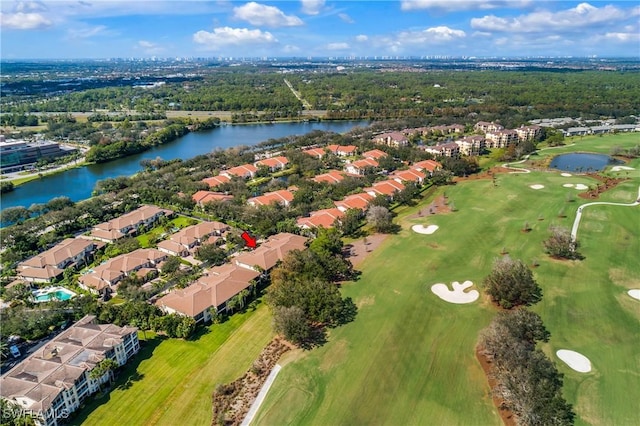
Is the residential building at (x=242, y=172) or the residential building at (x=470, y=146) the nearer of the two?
the residential building at (x=242, y=172)

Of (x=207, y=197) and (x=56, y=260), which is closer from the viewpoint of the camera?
(x=56, y=260)

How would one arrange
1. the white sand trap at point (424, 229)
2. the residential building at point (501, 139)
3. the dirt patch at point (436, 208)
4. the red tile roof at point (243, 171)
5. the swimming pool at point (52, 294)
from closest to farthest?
the swimming pool at point (52, 294)
the white sand trap at point (424, 229)
the dirt patch at point (436, 208)
the red tile roof at point (243, 171)
the residential building at point (501, 139)

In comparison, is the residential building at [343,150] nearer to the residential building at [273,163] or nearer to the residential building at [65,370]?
the residential building at [273,163]

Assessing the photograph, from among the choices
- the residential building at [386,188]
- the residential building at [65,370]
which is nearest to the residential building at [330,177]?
the residential building at [386,188]

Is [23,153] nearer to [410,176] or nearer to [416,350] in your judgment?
[410,176]

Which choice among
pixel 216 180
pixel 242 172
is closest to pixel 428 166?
pixel 242 172

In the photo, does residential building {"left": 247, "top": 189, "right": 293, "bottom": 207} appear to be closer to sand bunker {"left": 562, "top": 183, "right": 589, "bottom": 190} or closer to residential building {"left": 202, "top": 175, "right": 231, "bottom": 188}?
residential building {"left": 202, "top": 175, "right": 231, "bottom": 188}

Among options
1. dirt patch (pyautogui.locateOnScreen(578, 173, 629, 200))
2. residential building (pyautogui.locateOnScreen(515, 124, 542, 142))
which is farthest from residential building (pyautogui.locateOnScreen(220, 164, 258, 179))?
residential building (pyautogui.locateOnScreen(515, 124, 542, 142))
